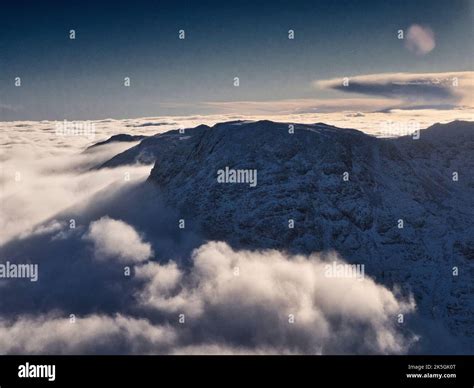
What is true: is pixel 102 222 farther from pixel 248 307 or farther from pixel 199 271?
pixel 248 307

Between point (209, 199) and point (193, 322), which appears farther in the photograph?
point (209, 199)

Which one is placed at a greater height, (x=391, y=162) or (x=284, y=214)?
(x=391, y=162)

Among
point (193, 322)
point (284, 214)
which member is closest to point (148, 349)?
point (193, 322)

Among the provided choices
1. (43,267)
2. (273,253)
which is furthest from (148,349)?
(43,267)

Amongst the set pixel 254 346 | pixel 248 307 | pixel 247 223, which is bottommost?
pixel 254 346

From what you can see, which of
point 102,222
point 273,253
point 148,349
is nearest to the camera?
point 148,349

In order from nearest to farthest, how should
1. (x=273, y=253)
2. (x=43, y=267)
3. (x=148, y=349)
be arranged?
(x=148, y=349) → (x=273, y=253) → (x=43, y=267)
